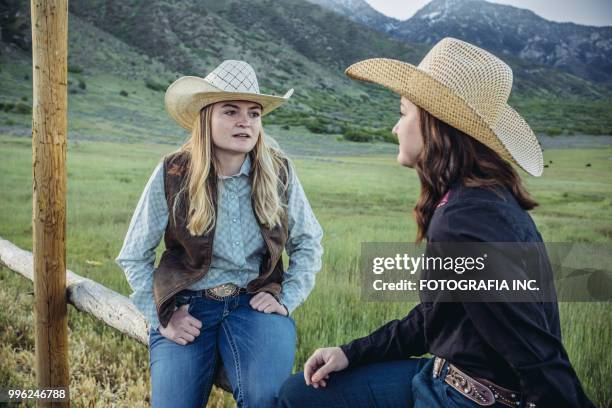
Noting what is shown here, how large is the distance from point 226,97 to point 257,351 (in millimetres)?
1239

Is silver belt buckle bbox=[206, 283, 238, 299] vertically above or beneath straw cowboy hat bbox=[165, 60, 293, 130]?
beneath

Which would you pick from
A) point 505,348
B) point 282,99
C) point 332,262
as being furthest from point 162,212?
point 332,262

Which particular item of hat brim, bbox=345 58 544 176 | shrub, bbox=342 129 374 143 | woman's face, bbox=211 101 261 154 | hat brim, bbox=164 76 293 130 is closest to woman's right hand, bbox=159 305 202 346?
woman's face, bbox=211 101 261 154

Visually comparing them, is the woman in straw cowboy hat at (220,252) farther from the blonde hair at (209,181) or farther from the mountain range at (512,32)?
the mountain range at (512,32)

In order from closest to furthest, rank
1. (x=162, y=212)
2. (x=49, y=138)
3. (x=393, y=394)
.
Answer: (x=393, y=394) → (x=162, y=212) → (x=49, y=138)

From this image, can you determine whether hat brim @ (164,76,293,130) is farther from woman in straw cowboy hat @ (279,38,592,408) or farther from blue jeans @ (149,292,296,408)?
blue jeans @ (149,292,296,408)

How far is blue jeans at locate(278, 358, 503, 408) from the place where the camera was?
1963 millimetres

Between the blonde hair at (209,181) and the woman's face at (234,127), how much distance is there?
0.05m

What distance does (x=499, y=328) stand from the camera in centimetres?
144

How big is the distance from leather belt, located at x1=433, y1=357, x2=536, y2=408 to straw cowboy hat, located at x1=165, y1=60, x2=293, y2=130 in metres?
1.59

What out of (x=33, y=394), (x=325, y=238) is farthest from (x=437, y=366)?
(x=325, y=238)

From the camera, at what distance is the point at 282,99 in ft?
9.31

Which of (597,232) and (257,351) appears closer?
(257,351)

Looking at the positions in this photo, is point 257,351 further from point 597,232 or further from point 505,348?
point 597,232
